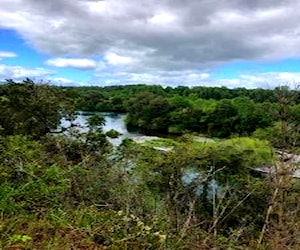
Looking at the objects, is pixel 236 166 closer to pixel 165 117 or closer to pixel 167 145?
pixel 167 145

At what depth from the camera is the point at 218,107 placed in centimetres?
5503

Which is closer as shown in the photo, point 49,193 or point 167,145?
point 49,193

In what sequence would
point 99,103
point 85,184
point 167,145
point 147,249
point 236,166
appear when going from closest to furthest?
point 147,249, point 85,184, point 236,166, point 167,145, point 99,103

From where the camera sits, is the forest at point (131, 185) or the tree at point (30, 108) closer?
the forest at point (131, 185)

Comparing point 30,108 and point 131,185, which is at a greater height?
point 30,108

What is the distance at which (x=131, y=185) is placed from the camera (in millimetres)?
7297

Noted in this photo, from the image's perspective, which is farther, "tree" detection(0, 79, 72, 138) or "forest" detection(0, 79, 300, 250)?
"tree" detection(0, 79, 72, 138)

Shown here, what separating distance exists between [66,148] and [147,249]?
31.0 feet

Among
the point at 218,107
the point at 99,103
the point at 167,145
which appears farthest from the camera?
the point at 99,103

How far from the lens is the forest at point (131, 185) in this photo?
10.6 feet

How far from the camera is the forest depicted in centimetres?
323

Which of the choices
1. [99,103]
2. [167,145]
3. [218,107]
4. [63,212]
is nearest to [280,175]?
[63,212]

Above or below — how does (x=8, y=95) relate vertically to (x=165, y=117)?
above

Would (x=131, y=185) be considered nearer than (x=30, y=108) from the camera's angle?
Yes
